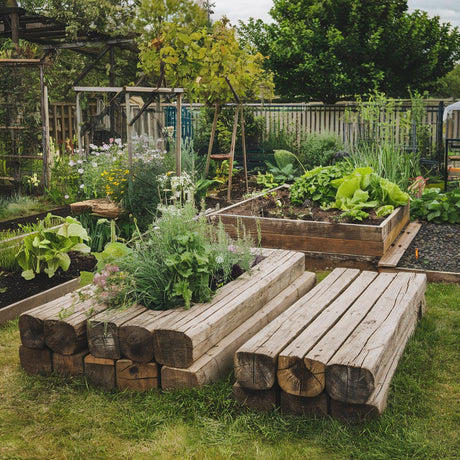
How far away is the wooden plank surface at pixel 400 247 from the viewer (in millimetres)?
5934

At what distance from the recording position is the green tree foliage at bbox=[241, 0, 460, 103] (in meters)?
19.7

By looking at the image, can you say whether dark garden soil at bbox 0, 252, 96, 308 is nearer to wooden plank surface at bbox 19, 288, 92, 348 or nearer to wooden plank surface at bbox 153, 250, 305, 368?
wooden plank surface at bbox 19, 288, 92, 348

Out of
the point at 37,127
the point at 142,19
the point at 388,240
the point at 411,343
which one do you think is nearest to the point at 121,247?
the point at 411,343

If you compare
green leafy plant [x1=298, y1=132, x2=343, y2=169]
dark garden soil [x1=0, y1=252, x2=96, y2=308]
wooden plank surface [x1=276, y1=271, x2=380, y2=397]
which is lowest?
dark garden soil [x1=0, y1=252, x2=96, y2=308]

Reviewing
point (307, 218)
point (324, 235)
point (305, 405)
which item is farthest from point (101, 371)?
point (307, 218)

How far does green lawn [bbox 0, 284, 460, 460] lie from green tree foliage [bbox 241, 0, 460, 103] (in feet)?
56.5

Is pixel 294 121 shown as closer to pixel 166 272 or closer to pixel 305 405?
pixel 166 272

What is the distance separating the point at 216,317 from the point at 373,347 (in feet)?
3.14

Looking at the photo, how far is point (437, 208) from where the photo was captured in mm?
7715

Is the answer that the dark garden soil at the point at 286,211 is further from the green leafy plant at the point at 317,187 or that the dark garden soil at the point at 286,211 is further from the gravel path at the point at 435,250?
the gravel path at the point at 435,250

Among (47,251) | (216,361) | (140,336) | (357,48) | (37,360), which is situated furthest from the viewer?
(357,48)

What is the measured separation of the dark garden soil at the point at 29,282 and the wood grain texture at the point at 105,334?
5.24 feet

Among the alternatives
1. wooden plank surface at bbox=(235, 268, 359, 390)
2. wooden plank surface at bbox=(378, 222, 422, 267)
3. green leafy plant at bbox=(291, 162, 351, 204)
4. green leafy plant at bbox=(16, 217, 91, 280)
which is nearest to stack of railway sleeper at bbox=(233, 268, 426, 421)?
wooden plank surface at bbox=(235, 268, 359, 390)

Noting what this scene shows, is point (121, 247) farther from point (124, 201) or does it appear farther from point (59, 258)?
point (124, 201)
